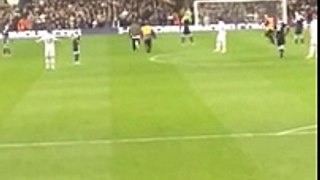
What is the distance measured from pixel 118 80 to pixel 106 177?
16097mm

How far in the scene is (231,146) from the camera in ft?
51.2

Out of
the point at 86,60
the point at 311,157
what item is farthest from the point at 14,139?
the point at 86,60

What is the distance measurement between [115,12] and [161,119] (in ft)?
151

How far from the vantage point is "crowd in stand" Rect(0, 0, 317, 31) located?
207 ft

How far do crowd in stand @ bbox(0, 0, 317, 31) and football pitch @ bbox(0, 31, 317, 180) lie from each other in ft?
83.2

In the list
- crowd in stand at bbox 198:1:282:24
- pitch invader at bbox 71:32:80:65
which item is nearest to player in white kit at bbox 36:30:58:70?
pitch invader at bbox 71:32:80:65

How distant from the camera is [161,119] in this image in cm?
1980

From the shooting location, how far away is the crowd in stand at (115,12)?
63.1 metres

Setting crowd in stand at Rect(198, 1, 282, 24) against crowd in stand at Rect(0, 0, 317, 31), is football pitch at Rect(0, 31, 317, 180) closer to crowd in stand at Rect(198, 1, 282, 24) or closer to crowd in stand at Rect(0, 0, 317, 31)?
crowd in stand at Rect(0, 0, 317, 31)

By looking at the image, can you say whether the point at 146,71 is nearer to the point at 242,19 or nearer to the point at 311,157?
the point at 311,157

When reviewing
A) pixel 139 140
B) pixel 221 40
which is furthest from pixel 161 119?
pixel 221 40

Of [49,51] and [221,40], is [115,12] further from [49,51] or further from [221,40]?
[49,51]

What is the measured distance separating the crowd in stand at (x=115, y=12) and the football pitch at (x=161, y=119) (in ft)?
83.2

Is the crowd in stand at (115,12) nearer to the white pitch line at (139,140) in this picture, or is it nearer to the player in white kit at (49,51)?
the player in white kit at (49,51)
